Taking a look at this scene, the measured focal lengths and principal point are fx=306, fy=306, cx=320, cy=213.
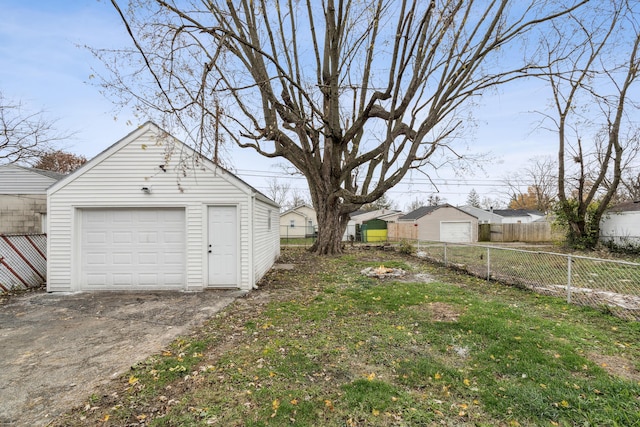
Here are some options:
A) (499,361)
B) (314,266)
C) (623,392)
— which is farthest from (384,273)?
(623,392)

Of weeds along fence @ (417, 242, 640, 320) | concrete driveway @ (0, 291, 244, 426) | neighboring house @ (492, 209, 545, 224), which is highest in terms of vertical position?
neighboring house @ (492, 209, 545, 224)

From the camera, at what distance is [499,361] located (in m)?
3.57

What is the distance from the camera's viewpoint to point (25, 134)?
1423 centimetres

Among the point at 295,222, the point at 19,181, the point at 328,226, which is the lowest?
the point at 328,226

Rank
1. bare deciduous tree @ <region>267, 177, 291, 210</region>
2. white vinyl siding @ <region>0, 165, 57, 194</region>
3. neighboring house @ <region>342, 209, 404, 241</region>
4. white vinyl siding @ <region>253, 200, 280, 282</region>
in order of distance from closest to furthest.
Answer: white vinyl siding @ <region>253, 200, 280, 282</region> → white vinyl siding @ <region>0, 165, 57, 194</region> → neighboring house @ <region>342, 209, 404, 241</region> → bare deciduous tree @ <region>267, 177, 291, 210</region>

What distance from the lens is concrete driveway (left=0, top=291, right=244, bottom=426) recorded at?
2965mm

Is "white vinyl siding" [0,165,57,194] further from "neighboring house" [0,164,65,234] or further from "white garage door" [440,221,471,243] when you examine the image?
"white garage door" [440,221,471,243]

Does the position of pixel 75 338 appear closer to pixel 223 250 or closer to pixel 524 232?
pixel 223 250

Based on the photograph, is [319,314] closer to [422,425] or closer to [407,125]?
[422,425]

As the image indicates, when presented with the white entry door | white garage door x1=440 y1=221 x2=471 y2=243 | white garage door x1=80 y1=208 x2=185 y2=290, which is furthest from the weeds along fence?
white garage door x1=440 y1=221 x2=471 y2=243

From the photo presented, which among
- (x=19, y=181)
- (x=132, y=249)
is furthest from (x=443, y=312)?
(x=19, y=181)

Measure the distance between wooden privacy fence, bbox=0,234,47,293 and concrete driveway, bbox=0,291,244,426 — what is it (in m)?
0.92

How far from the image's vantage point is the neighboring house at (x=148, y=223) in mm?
7332

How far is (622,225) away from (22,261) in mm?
27234
